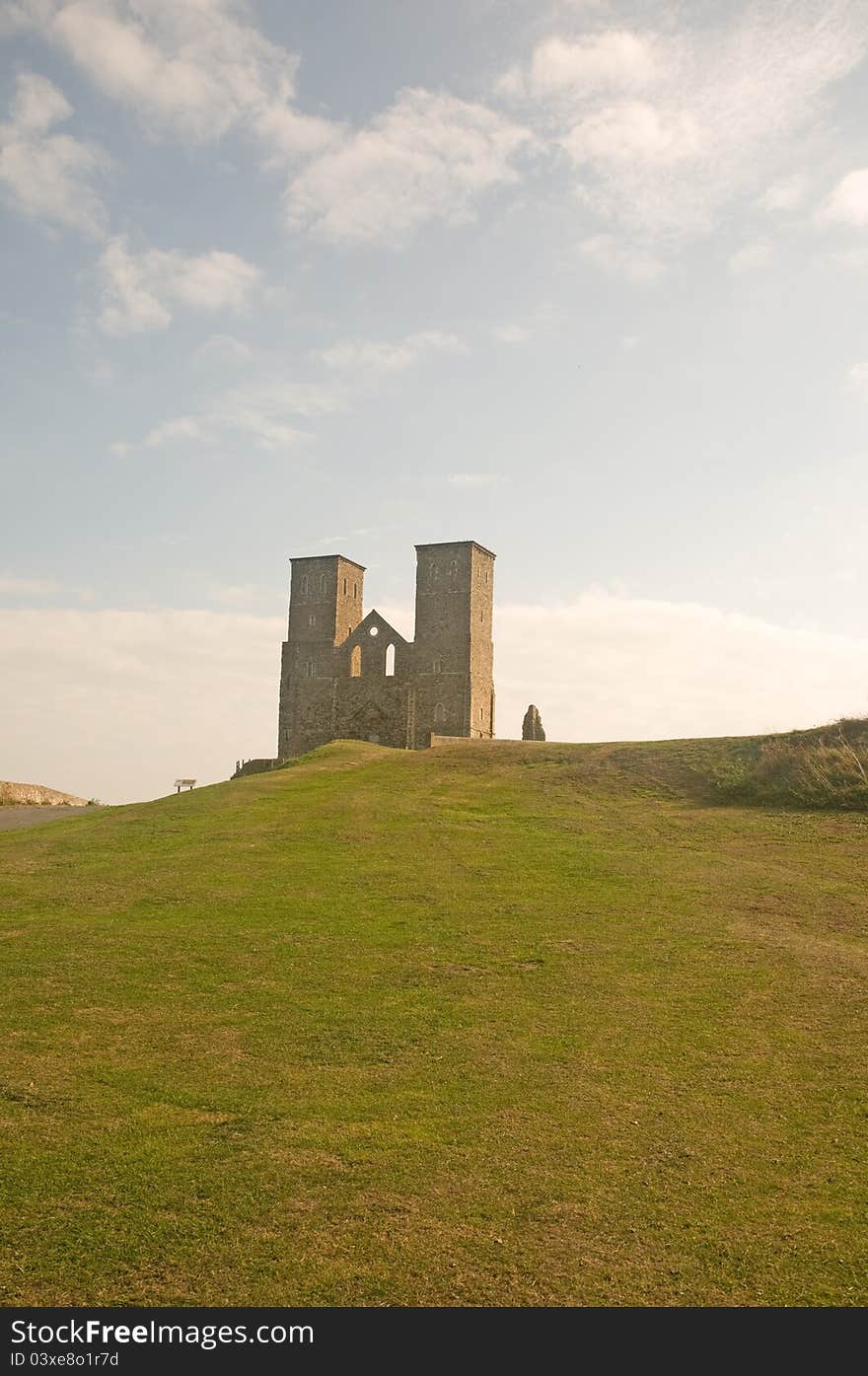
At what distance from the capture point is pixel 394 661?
5459cm

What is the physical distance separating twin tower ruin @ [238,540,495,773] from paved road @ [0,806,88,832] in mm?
24758

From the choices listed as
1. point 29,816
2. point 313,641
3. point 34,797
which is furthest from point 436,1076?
point 313,641

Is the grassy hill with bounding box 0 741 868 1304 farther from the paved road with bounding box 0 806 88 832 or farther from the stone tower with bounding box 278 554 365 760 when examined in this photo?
the stone tower with bounding box 278 554 365 760

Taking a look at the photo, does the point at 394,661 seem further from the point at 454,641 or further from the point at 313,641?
the point at 313,641

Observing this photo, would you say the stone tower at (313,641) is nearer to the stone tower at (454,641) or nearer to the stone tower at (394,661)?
the stone tower at (394,661)

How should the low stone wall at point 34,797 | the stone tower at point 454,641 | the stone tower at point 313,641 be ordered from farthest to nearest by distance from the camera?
1. the stone tower at point 313,641
2. the stone tower at point 454,641
3. the low stone wall at point 34,797

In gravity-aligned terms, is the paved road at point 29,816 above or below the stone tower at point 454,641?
below

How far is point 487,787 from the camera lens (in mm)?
23953

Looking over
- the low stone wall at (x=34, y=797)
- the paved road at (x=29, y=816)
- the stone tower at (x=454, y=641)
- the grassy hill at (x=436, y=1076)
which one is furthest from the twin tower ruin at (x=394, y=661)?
the grassy hill at (x=436, y=1076)

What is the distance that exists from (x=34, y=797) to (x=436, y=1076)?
98.8 ft

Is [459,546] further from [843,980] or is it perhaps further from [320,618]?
[843,980]

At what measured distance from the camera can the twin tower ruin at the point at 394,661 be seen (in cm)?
5325

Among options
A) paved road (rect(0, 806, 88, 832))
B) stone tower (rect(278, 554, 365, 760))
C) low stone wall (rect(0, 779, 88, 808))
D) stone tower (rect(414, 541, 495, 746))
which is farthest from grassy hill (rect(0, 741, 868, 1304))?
stone tower (rect(278, 554, 365, 760))

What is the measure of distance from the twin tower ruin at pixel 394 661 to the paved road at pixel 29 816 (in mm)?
24758
